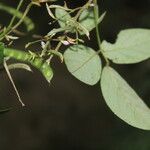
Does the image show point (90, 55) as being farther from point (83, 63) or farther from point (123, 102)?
point (123, 102)

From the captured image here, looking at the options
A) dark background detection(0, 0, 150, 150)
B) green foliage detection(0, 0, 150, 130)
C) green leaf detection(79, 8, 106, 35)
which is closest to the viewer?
green foliage detection(0, 0, 150, 130)

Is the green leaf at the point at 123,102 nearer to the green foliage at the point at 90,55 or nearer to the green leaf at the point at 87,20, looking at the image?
the green foliage at the point at 90,55

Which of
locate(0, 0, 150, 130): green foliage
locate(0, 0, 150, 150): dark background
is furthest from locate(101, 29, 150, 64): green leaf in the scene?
locate(0, 0, 150, 150): dark background

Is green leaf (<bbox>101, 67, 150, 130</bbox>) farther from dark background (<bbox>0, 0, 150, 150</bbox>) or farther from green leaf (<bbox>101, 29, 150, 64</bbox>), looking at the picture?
dark background (<bbox>0, 0, 150, 150</bbox>)

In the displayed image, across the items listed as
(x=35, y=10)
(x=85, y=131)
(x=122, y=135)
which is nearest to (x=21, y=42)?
(x=35, y=10)

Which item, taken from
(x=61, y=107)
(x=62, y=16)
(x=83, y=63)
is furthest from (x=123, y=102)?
(x=61, y=107)

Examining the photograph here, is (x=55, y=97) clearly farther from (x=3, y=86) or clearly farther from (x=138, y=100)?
(x=138, y=100)

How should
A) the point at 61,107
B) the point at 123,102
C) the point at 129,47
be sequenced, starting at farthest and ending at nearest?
the point at 61,107, the point at 129,47, the point at 123,102
